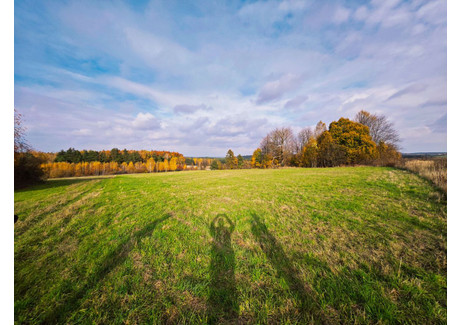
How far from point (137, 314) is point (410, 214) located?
27.6 feet

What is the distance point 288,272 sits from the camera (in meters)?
3.14

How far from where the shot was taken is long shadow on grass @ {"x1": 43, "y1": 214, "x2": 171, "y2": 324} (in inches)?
94.9

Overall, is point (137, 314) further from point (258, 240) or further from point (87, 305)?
point (258, 240)

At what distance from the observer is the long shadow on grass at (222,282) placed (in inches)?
94.7

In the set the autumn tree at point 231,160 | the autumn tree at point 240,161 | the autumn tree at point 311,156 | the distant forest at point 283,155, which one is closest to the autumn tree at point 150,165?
the distant forest at point 283,155

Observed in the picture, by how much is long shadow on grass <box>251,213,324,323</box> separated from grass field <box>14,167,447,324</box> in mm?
19

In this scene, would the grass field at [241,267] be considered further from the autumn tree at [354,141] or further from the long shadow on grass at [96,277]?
the autumn tree at [354,141]

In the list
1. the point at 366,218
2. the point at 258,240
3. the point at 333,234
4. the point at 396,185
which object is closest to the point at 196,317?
the point at 258,240

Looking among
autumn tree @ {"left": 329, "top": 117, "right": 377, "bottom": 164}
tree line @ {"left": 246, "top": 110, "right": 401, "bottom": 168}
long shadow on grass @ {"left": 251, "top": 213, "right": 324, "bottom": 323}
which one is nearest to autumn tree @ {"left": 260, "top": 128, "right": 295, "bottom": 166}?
tree line @ {"left": 246, "top": 110, "right": 401, "bottom": 168}

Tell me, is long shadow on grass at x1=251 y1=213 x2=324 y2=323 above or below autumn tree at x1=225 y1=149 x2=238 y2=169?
below

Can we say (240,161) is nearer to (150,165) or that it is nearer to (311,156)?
(311,156)

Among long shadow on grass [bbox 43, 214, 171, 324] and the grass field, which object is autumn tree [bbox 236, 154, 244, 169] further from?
long shadow on grass [bbox 43, 214, 171, 324]

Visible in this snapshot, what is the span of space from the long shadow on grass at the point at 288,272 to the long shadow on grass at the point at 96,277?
3.67m

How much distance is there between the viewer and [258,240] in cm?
438
